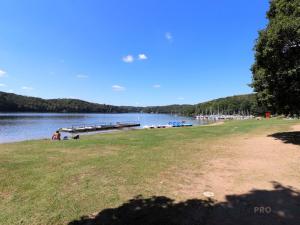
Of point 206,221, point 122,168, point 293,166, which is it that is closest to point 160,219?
point 206,221

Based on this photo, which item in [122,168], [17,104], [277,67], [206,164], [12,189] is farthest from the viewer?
[17,104]

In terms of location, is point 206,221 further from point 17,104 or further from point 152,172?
point 17,104

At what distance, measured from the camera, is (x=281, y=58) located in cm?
1385

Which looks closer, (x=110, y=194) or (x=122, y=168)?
(x=110, y=194)

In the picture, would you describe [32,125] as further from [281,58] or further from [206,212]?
[206,212]

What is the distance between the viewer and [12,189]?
682 centimetres

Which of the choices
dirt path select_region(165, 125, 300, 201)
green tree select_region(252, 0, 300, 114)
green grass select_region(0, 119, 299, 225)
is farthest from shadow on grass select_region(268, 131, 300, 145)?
green grass select_region(0, 119, 299, 225)

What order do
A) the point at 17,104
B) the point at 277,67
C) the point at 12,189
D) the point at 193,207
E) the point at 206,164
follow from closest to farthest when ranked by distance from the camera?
the point at 193,207, the point at 12,189, the point at 206,164, the point at 277,67, the point at 17,104

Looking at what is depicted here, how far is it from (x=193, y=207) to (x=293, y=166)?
5436 millimetres

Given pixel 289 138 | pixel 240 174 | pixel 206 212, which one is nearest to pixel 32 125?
pixel 289 138

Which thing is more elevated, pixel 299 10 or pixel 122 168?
pixel 299 10

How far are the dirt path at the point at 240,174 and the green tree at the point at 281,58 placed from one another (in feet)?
13.9

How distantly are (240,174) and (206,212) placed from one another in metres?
3.33

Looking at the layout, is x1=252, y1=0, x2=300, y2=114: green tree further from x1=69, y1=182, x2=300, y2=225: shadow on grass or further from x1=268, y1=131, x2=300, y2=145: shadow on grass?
x1=69, y1=182, x2=300, y2=225: shadow on grass
